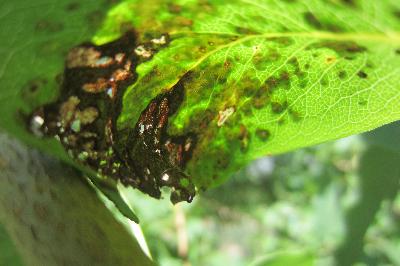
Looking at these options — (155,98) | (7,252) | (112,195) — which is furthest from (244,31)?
(7,252)

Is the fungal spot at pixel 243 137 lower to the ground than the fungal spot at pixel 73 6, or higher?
lower

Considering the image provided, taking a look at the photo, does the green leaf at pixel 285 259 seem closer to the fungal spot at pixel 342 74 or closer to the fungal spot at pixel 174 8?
the fungal spot at pixel 342 74

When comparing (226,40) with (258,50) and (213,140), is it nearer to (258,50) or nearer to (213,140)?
(258,50)

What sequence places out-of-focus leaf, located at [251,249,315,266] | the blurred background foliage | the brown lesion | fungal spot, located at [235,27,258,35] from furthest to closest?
the blurred background foliage < out-of-focus leaf, located at [251,249,315,266] < the brown lesion < fungal spot, located at [235,27,258,35]

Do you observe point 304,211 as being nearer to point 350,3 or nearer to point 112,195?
point 112,195

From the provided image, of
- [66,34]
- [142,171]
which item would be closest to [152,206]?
[142,171]

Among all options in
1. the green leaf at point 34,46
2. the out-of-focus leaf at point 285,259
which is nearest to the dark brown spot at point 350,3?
the green leaf at point 34,46

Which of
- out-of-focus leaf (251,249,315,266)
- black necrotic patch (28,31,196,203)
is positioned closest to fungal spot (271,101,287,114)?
black necrotic patch (28,31,196,203)

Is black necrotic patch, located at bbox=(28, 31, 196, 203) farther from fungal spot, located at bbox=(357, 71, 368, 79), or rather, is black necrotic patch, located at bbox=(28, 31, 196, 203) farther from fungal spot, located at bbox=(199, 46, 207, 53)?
fungal spot, located at bbox=(357, 71, 368, 79)
